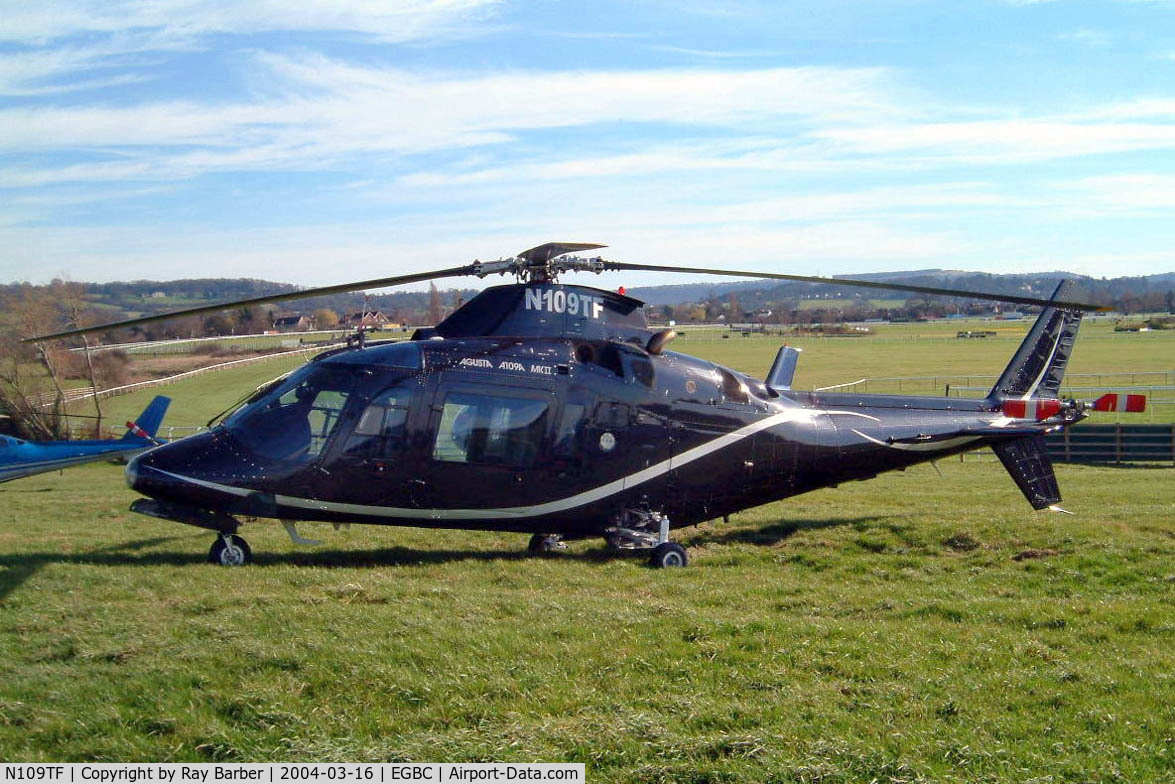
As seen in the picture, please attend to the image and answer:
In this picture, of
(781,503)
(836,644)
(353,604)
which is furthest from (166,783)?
(781,503)

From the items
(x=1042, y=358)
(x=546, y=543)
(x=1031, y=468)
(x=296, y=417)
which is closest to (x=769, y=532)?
(x=546, y=543)

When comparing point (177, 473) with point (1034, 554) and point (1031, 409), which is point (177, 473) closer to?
point (1034, 554)

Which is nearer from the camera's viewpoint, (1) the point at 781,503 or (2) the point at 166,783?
(2) the point at 166,783

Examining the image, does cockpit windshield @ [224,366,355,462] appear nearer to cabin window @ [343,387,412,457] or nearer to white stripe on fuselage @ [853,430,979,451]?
cabin window @ [343,387,412,457]

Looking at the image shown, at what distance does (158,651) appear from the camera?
7.42 m

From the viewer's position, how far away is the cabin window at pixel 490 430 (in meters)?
11.9

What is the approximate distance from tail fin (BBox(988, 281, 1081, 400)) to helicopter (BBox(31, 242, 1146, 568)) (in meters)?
2.11

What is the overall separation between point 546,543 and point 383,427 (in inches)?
116

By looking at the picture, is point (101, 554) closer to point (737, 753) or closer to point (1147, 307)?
point (737, 753)

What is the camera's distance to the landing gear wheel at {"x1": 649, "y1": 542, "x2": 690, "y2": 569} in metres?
12.1

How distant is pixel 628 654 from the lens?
7.51 meters

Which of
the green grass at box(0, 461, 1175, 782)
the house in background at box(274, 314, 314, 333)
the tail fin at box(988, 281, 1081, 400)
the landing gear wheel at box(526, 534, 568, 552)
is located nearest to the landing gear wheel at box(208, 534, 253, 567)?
the green grass at box(0, 461, 1175, 782)

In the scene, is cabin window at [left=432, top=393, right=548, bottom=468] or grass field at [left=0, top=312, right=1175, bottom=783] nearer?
grass field at [left=0, top=312, right=1175, bottom=783]

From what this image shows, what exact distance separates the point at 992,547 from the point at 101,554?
1150 centimetres
